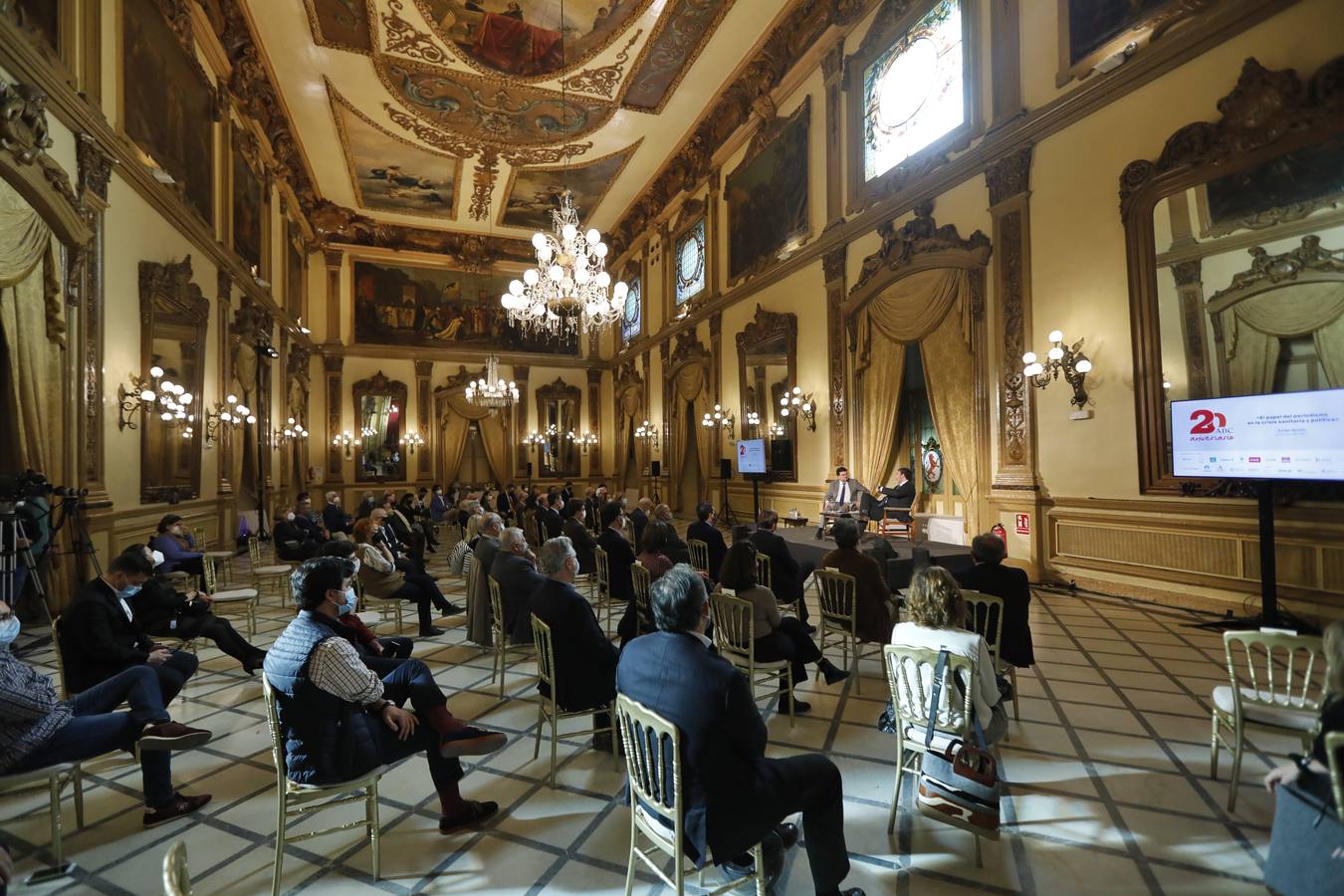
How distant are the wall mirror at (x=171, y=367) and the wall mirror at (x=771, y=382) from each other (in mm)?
8778

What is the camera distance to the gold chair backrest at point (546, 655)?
10.0ft

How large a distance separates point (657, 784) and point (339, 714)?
125 cm

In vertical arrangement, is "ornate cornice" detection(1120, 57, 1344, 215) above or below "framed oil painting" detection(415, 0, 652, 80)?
below

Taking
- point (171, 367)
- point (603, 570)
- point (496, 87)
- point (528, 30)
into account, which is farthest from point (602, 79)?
point (603, 570)

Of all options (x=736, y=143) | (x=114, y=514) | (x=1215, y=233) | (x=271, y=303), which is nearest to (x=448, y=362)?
(x=271, y=303)

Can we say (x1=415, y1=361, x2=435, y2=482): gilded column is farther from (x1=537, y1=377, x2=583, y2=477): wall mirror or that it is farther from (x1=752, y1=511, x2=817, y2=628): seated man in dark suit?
(x1=752, y1=511, x2=817, y2=628): seated man in dark suit

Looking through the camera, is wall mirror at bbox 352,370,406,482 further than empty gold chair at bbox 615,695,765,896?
Yes

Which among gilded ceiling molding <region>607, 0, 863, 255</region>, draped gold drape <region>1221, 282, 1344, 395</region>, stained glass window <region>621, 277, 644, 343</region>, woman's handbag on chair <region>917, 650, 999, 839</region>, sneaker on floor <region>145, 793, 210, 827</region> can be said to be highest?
gilded ceiling molding <region>607, 0, 863, 255</region>

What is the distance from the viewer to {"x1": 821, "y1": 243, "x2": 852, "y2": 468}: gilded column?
997cm

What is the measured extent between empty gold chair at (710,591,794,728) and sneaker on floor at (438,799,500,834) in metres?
1.42

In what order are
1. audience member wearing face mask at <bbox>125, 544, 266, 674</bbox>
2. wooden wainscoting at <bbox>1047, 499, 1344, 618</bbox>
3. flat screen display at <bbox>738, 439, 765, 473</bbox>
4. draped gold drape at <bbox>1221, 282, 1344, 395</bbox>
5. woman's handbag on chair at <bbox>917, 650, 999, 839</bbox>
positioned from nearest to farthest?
woman's handbag on chair at <bbox>917, 650, 999, 839</bbox> → audience member wearing face mask at <bbox>125, 544, 266, 674</bbox> → draped gold drape at <bbox>1221, 282, 1344, 395</bbox> → wooden wainscoting at <bbox>1047, 499, 1344, 618</bbox> → flat screen display at <bbox>738, 439, 765, 473</bbox>

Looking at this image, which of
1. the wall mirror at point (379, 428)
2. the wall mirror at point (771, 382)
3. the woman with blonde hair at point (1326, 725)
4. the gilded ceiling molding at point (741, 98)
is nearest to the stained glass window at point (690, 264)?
the gilded ceiling molding at point (741, 98)

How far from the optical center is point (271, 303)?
519 inches

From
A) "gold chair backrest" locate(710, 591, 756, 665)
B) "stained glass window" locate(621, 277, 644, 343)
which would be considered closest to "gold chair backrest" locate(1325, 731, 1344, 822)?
"gold chair backrest" locate(710, 591, 756, 665)
